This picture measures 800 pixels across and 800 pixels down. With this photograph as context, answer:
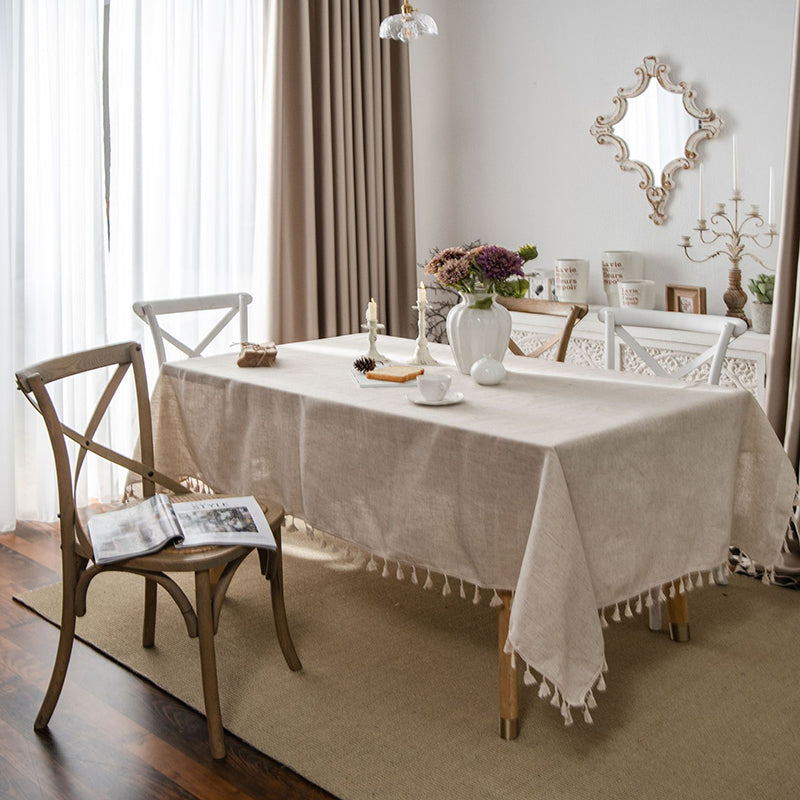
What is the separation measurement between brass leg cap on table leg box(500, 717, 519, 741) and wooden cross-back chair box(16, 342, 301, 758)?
0.59 meters

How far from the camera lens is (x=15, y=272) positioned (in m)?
3.62

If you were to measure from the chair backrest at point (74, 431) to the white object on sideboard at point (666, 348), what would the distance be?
1.85 meters

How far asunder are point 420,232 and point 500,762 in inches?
130

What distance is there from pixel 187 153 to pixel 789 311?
2.43 m

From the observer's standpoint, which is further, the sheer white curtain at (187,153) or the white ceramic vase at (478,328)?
the sheer white curtain at (187,153)

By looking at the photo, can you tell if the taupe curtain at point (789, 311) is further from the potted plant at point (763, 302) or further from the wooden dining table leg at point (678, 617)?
the wooden dining table leg at point (678, 617)

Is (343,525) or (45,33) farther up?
(45,33)

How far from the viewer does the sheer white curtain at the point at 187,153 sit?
387 centimetres

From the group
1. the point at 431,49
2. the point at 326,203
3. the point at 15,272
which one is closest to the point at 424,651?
the point at 15,272

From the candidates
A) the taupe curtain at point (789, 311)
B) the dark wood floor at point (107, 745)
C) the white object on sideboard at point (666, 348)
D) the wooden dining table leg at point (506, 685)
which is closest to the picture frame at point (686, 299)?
the white object on sideboard at point (666, 348)

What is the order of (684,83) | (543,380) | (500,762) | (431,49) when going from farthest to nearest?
(431,49)
(684,83)
(543,380)
(500,762)

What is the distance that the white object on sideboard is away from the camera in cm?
347

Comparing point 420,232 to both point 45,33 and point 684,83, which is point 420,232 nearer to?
point 684,83

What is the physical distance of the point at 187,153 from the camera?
4.04 meters
